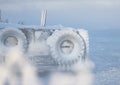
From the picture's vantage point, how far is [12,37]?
1498 centimetres

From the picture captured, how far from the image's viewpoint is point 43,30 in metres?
15.1

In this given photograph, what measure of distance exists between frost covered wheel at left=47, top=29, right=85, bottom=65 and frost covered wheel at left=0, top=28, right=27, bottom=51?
0.86 meters

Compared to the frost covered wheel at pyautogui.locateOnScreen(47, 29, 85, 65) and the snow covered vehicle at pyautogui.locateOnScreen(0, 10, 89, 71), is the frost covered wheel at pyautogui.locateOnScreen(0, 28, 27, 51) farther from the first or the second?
the frost covered wheel at pyautogui.locateOnScreen(47, 29, 85, 65)

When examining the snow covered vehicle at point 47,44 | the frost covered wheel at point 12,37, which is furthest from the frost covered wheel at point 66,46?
the frost covered wheel at point 12,37

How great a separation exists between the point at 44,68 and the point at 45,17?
2803 millimetres

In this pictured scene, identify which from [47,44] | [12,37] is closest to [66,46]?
[47,44]

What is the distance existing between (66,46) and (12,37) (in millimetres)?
1829

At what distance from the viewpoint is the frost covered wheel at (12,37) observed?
14.8m

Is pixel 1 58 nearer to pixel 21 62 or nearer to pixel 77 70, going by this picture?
pixel 21 62

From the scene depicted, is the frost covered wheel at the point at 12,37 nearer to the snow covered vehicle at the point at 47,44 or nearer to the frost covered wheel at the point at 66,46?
the snow covered vehicle at the point at 47,44

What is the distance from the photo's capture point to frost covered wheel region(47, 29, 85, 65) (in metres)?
14.9

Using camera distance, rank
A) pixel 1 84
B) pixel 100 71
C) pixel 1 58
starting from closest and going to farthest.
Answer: pixel 1 84 → pixel 1 58 → pixel 100 71

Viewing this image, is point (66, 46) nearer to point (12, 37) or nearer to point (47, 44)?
point (47, 44)

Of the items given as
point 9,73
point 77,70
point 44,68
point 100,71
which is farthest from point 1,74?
point 100,71
